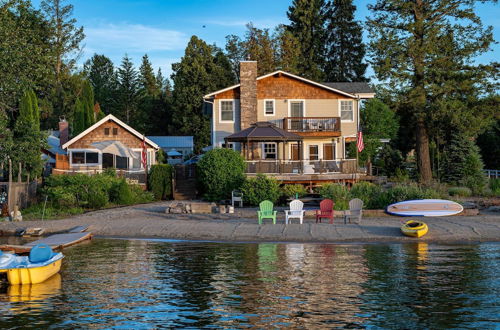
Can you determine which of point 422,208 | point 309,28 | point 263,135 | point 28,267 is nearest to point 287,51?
point 309,28

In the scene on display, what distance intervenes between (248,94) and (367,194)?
16543 millimetres

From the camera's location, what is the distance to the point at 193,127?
Result: 76.4 m

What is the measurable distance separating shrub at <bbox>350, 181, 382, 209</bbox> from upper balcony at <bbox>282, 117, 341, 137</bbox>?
12.9 metres

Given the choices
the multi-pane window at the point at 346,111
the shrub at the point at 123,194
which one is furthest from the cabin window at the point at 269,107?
the shrub at the point at 123,194

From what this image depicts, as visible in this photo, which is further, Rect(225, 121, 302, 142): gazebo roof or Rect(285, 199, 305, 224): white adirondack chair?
Rect(225, 121, 302, 142): gazebo roof

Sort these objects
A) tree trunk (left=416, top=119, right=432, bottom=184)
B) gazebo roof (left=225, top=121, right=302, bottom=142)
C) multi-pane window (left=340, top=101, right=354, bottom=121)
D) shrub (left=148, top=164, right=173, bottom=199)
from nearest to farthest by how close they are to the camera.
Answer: gazebo roof (left=225, top=121, right=302, bottom=142) → shrub (left=148, top=164, right=173, bottom=199) → multi-pane window (left=340, top=101, right=354, bottom=121) → tree trunk (left=416, top=119, right=432, bottom=184)

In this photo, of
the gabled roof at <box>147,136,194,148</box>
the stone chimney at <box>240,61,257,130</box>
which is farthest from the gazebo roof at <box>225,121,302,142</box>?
the gabled roof at <box>147,136,194,148</box>

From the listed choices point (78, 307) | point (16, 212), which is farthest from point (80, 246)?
point (78, 307)

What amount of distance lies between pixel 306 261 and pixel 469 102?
31.5 meters

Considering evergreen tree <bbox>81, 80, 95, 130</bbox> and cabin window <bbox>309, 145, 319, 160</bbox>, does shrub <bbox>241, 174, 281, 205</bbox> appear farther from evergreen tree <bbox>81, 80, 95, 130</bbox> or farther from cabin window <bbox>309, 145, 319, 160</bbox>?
evergreen tree <bbox>81, 80, 95, 130</bbox>

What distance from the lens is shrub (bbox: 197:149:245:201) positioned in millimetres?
38250

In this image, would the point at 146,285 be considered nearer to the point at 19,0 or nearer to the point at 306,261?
the point at 306,261

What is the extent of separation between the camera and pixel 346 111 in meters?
47.9

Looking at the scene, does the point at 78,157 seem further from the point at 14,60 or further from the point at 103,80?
the point at 103,80
